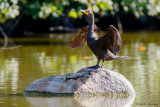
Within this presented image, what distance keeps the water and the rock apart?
288mm

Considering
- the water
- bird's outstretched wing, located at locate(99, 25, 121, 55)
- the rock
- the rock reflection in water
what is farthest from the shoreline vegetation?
the rock reflection in water

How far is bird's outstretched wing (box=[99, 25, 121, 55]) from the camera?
9.69 m

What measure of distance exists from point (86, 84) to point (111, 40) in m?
1.08

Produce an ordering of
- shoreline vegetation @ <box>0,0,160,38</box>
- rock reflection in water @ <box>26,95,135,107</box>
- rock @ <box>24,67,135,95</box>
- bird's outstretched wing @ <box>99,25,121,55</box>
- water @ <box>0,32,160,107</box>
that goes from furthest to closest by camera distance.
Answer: shoreline vegetation @ <box>0,0,160,38</box> → rock @ <box>24,67,135,95</box> → bird's outstretched wing @ <box>99,25,121,55</box> → water @ <box>0,32,160,107</box> → rock reflection in water @ <box>26,95,135,107</box>

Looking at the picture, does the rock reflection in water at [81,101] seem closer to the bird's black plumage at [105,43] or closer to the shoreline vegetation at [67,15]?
the bird's black plumage at [105,43]

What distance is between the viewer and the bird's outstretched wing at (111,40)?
31.8 feet

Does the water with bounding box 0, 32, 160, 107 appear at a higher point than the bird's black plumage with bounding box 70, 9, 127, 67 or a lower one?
lower

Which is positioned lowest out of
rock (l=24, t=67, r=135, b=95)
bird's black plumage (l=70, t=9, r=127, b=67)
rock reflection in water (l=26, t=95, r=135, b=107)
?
rock reflection in water (l=26, t=95, r=135, b=107)

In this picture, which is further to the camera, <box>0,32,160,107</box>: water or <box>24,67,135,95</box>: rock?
<box>24,67,135,95</box>: rock

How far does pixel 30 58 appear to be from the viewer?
1706 centimetres

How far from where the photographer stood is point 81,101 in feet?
30.6

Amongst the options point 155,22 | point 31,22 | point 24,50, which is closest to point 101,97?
point 24,50

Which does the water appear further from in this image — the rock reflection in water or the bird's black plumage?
the bird's black plumage

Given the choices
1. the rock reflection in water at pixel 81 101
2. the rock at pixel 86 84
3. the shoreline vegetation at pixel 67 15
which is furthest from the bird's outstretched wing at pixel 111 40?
the shoreline vegetation at pixel 67 15
